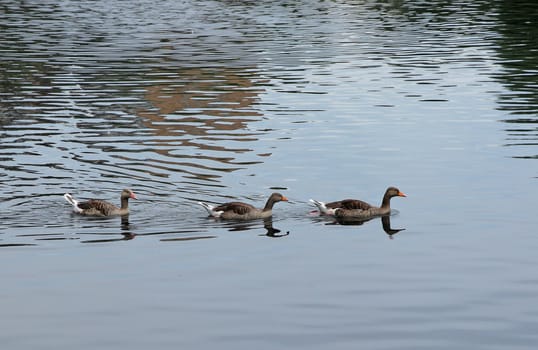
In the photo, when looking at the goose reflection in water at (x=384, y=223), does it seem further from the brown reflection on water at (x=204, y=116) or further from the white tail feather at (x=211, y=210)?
the brown reflection on water at (x=204, y=116)

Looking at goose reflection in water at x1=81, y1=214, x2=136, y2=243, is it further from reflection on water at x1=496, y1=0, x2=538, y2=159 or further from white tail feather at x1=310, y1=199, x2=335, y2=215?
reflection on water at x1=496, y1=0, x2=538, y2=159

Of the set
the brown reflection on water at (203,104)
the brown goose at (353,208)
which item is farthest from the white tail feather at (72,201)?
the brown reflection on water at (203,104)

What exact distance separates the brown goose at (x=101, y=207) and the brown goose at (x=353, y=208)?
4550 millimetres

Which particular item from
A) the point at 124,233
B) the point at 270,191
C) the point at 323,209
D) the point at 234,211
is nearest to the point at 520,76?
the point at 270,191

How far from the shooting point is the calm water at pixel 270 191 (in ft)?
74.0

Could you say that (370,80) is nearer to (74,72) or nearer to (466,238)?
(74,72)

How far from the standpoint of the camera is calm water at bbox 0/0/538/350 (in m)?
22.6

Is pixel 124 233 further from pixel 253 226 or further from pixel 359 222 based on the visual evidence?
pixel 359 222

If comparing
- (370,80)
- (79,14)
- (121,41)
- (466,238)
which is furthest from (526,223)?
(79,14)

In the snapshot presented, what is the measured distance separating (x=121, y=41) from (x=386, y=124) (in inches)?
1421

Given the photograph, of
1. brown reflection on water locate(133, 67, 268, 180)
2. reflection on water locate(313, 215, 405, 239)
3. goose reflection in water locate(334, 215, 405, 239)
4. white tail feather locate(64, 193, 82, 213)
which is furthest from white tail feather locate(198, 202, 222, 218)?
brown reflection on water locate(133, 67, 268, 180)

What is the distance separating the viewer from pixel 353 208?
3156cm

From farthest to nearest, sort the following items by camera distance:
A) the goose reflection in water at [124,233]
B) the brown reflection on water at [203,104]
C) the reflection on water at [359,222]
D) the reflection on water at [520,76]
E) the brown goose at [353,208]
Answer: the brown reflection on water at [203,104], the reflection on water at [520,76], the brown goose at [353,208], the reflection on water at [359,222], the goose reflection in water at [124,233]

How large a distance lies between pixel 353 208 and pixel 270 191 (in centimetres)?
395
